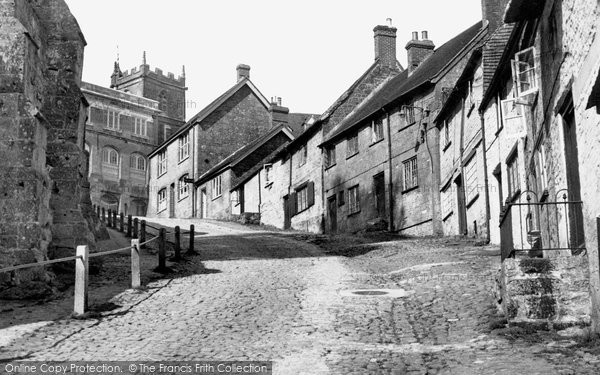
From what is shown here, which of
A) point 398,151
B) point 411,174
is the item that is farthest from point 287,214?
point 411,174

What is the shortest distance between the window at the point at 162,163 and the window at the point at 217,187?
8.01 metres

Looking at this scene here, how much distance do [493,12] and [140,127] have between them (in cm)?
5685

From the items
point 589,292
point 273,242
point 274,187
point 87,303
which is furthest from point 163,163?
point 589,292

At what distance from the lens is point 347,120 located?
42.7 meters

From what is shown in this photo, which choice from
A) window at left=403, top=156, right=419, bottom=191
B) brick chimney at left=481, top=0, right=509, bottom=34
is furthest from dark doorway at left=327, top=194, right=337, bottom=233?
brick chimney at left=481, top=0, right=509, bottom=34

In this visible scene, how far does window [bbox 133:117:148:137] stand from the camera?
272 ft

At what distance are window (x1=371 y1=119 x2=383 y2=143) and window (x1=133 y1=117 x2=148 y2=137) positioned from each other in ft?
159

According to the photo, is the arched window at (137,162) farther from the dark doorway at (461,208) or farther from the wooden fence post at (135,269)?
the wooden fence post at (135,269)

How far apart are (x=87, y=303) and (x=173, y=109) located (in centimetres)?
8825

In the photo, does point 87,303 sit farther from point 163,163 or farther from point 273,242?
point 163,163

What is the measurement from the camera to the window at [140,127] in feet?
272

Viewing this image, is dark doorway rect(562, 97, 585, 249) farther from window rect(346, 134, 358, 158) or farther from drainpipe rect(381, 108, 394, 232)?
window rect(346, 134, 358, 158)

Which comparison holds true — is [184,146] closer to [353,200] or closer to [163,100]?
[353,200]

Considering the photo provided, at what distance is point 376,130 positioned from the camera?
38.1m
